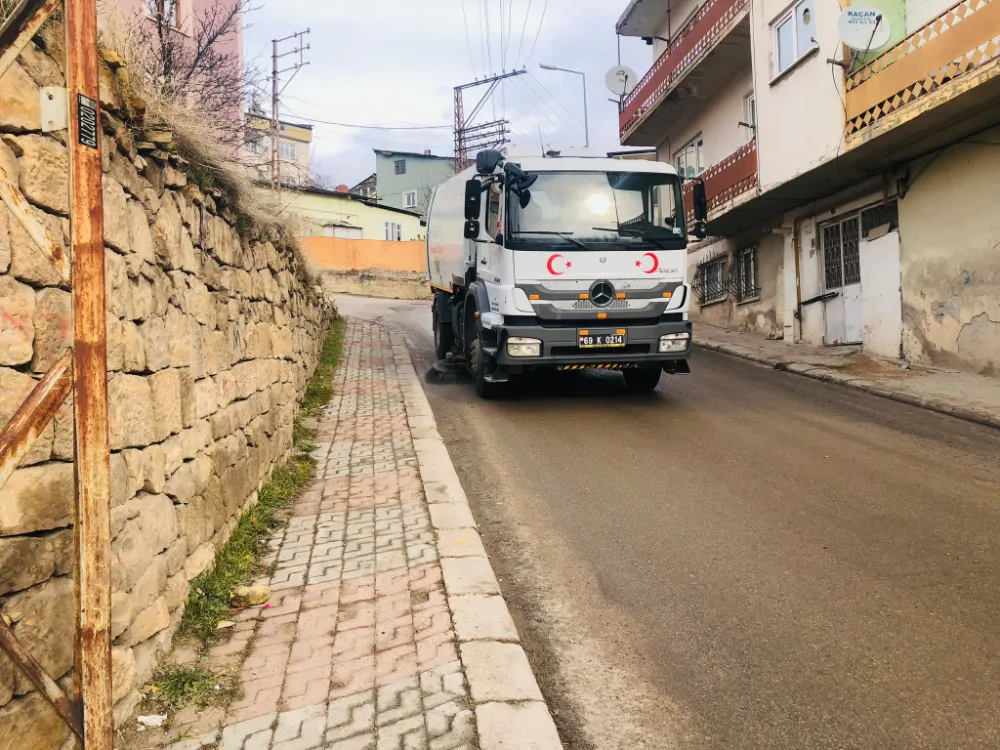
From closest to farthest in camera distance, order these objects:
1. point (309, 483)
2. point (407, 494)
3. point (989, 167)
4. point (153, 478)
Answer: point (153, 478)
point (407, 494)
point (309, 483)
point (989, 167)

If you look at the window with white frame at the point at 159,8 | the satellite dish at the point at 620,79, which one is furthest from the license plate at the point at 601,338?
the satellite dish at the point at 620,79

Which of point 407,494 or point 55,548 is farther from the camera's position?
point 407,494

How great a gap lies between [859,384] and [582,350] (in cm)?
439

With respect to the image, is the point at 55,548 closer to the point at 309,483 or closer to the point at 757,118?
the point at 309,483

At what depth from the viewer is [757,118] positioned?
15453 mm

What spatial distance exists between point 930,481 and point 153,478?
551 cm

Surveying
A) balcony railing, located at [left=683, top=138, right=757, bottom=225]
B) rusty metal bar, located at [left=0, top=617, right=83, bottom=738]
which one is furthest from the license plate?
rusty metal bar, located at [left=0, top=617, right=83, bottom=738]

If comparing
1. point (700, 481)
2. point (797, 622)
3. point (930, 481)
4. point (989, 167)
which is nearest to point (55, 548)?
point (797, 622)

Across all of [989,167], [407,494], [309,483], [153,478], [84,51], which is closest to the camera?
[84,51]

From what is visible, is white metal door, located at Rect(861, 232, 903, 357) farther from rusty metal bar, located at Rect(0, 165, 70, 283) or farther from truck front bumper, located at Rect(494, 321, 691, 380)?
rusty metal bar, located at Rect(0, 165, 70, 283)

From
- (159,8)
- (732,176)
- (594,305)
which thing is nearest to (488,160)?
(594,305)

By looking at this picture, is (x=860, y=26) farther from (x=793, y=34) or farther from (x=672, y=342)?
(x=672, y=342)

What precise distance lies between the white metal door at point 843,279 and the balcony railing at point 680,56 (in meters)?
5.29

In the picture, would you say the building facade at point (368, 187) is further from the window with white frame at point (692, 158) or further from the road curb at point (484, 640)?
the road curb at point (484, 640)
